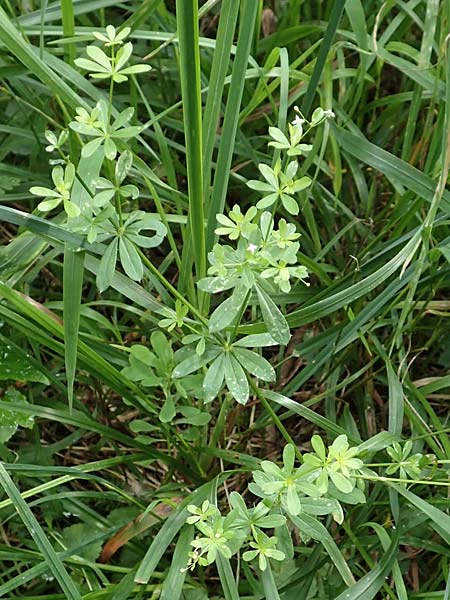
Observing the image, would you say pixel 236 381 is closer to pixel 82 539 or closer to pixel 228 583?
pixel 228 583

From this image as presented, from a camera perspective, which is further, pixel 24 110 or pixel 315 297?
pixel 24 110

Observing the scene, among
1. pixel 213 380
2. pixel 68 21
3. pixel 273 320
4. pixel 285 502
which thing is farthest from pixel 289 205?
pixel 68 21

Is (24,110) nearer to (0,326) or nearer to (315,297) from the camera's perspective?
(0,326)

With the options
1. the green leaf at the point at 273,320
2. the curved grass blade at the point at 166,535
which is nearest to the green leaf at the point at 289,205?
the green leaf at the point at 273,320

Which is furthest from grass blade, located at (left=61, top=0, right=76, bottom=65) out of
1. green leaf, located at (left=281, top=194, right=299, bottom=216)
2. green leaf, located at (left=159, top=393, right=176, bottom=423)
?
green leaf, located at (left=159, top=393, right=176, bottom=423)

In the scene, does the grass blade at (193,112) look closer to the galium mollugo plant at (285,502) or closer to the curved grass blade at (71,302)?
the curved grass blade at (71,302)

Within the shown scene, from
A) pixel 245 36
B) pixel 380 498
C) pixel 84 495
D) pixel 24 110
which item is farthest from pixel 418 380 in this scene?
pixel 24 110
